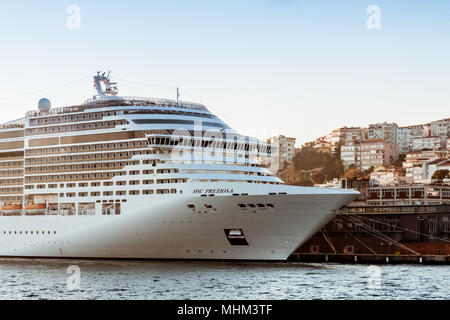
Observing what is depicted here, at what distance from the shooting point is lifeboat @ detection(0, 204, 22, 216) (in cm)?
5531

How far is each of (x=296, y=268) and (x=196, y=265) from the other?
6.83 metres

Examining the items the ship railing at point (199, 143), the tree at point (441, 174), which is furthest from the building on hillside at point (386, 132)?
the ship railing at point (199, 143)

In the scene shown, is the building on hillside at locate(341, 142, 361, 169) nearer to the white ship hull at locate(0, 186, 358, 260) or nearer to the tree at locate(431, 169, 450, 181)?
the tree at locate(431, 169, 450, 181)

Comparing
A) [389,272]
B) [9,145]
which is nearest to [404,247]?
[389,272]

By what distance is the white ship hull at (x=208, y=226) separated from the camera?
44.4 metres

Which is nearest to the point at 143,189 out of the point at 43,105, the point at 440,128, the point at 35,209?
the point at 35,209

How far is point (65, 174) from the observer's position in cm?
5316

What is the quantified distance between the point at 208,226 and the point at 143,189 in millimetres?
5784

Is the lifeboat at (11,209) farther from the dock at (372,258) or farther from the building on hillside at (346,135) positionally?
the building on hillside at (346,135)

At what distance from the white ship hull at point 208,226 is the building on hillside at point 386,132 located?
12826 cm

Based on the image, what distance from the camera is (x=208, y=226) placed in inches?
1773

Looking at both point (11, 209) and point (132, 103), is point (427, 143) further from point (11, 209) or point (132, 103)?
point (11, 209)

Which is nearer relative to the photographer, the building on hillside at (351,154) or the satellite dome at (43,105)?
the satellite dome at (43,105)

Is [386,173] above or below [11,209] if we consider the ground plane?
above
